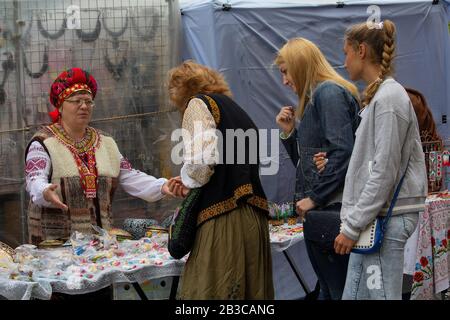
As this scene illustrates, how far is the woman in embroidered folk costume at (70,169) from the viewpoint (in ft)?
13.0

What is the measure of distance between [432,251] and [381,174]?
2522mm

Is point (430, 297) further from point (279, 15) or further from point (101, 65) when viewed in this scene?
point (101, 65)

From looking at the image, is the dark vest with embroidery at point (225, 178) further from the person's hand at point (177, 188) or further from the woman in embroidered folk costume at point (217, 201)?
the person's hand at point (177, 188)

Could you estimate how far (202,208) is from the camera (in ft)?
11.0

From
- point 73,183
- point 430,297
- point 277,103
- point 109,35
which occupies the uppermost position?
point 109,35

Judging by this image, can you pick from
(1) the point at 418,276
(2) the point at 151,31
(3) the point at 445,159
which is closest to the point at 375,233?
(1) the point at 418,276

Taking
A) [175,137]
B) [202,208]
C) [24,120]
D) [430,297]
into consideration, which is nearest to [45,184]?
[202,208]

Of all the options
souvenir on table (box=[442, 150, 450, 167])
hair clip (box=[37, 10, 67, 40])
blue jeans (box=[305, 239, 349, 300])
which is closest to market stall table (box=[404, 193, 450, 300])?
souvenir on table (box=[442, 150, 450, 167])

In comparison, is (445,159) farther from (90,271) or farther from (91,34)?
(90,271)

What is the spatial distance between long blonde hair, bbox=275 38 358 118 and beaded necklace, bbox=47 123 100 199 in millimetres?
1240

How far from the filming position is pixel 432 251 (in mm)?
5066

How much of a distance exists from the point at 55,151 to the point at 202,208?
3.49 ft

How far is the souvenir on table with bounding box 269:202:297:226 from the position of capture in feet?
15.1

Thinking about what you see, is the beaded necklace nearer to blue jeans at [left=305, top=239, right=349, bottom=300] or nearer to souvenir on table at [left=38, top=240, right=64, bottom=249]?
souvenir on table at [left=38, top=240, right=64, bottom=249]
